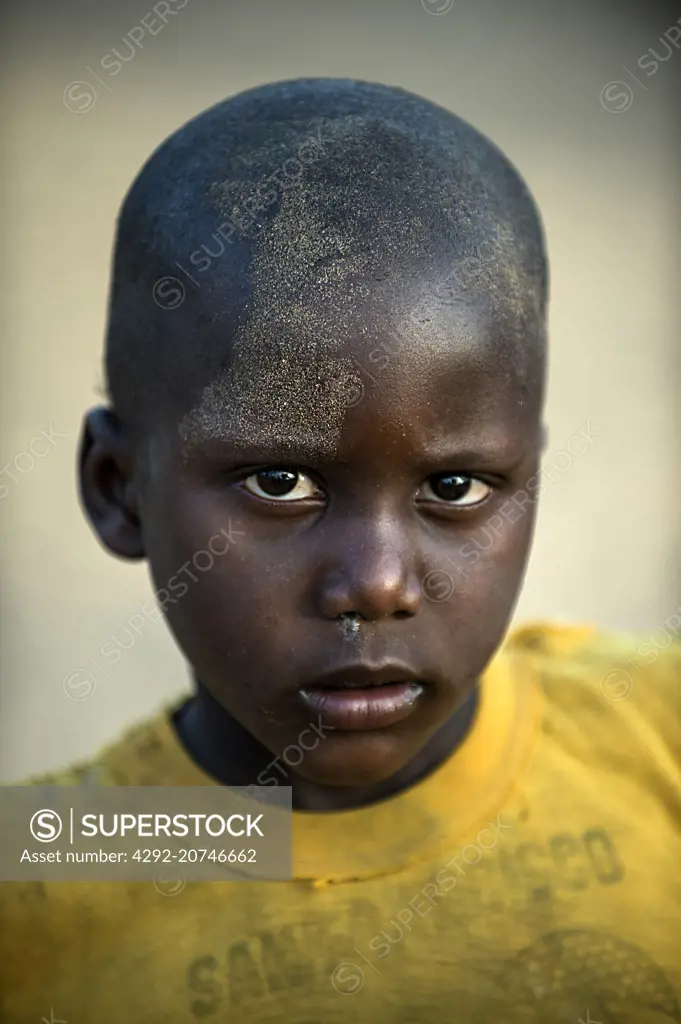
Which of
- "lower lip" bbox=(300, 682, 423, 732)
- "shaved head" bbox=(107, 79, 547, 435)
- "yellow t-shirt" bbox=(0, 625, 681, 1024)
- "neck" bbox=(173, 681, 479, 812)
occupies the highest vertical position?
"shaved head" bbox=(107, 79, 547, 435)

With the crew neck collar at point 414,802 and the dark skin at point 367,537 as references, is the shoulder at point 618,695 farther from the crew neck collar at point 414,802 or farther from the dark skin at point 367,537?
the dark skin at point 367,537

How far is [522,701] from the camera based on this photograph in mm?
1248

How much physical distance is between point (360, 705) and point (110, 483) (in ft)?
1.38

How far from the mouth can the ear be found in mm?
315

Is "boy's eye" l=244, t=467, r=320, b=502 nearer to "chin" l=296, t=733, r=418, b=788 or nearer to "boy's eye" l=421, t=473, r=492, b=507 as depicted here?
"boy's eye" l=421, t=473, r=492, b=507

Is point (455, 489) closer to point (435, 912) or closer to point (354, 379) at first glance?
point (354, 379)

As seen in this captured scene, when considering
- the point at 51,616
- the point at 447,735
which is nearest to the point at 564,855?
the point at 447,735

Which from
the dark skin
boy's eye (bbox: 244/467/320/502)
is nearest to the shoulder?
the dark skin

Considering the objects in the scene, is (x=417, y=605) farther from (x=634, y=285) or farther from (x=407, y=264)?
(x=634, y=285)

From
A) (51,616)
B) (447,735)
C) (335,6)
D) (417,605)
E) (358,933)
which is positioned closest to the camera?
(417,605)

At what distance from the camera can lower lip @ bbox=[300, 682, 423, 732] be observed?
0.99 meters

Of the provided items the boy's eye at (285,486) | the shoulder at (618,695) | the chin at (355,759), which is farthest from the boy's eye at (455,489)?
the shoulder at (618,695)

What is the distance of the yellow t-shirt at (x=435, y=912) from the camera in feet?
3.51

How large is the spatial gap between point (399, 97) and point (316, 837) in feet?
2.53
